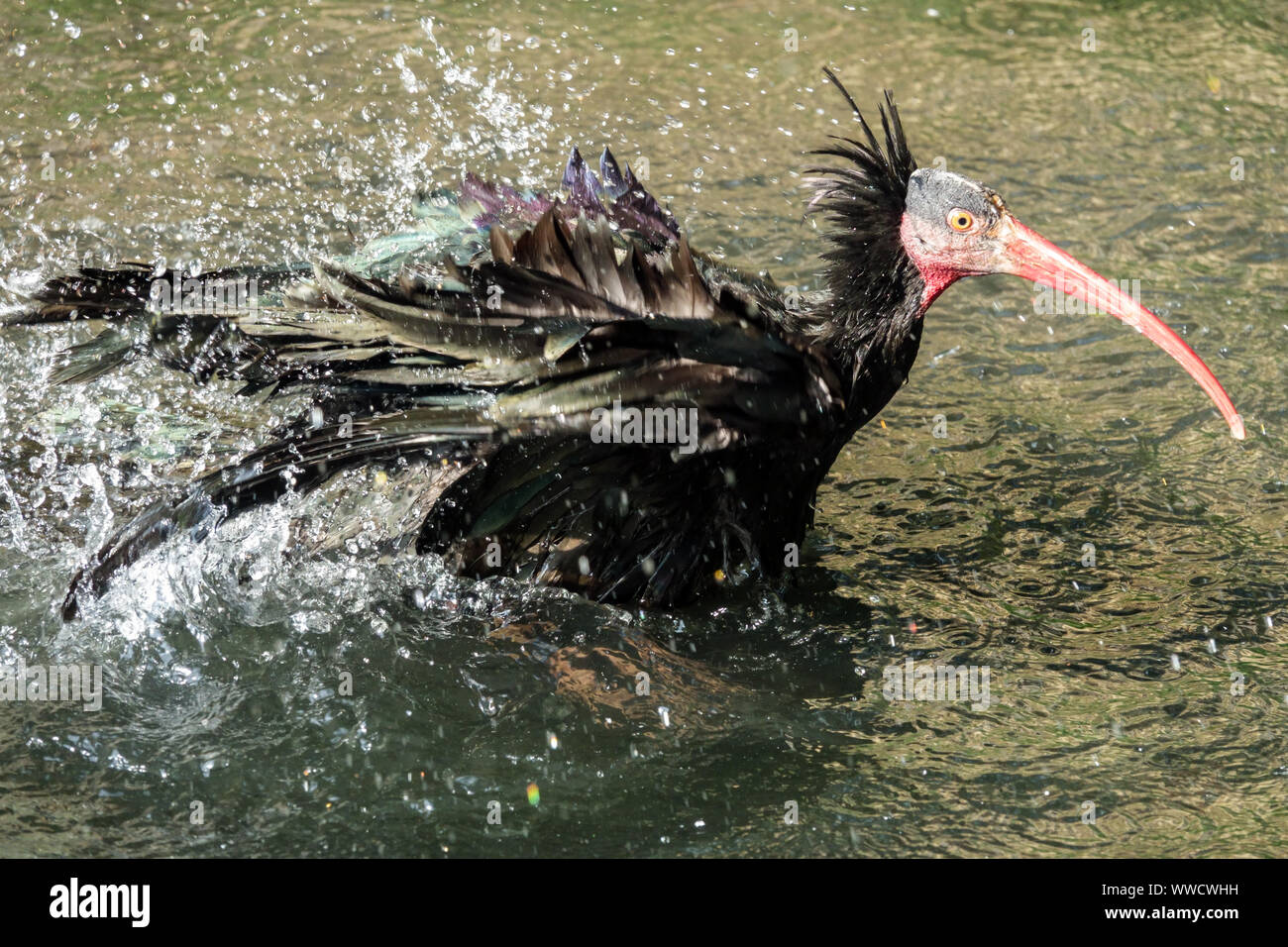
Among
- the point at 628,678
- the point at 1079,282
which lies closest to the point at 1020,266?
the point at 1079,282

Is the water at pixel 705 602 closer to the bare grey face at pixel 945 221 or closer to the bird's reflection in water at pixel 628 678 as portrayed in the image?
the bird's reflection in water at pixel 628 678

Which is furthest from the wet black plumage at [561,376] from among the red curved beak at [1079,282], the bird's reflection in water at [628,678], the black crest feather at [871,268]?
the red curved beak at [1079,282]

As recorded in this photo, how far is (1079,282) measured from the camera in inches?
210

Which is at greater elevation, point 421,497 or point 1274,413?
point 1274,413

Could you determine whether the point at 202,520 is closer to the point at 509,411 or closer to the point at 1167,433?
the point at 509,411

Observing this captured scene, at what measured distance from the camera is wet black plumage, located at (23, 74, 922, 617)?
4.84 metres

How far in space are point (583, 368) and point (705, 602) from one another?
1.27 m

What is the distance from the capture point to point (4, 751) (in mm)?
4762

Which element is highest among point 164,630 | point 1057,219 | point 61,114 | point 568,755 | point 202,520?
point 61,114

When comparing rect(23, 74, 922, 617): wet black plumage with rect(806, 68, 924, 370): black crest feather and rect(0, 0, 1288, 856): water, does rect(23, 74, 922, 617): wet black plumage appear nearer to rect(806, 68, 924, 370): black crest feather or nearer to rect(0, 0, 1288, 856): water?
rect(806, 68, 924, 370): black crest feather

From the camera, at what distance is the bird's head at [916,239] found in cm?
528

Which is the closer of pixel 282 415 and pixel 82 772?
pixel 82 772

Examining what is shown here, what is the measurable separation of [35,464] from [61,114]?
358cm

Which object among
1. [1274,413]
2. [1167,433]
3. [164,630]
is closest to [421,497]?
[164,630]
